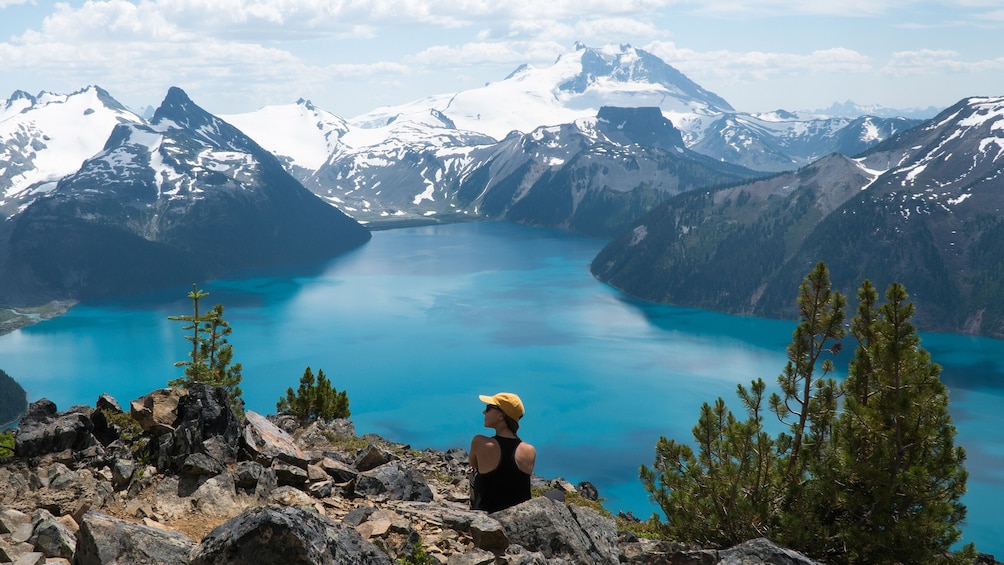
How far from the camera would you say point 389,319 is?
186625 mm

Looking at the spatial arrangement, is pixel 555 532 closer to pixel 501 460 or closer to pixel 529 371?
pixel 501 460

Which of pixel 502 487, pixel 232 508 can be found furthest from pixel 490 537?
pixel 232 508

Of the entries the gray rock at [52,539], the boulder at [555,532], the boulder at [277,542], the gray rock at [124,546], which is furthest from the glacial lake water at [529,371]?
the boulder at [277,542]

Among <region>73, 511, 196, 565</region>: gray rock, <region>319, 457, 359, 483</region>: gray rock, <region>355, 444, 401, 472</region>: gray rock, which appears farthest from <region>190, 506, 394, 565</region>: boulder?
<region>355, 444, 401, 472</region>: gray rock

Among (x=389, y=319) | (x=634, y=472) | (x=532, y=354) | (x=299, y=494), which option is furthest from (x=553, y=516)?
(x=389, y=319)

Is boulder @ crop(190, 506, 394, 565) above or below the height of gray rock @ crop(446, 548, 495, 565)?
above

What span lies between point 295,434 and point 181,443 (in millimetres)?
16655

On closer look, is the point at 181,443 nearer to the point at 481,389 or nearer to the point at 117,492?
the point at 117,492

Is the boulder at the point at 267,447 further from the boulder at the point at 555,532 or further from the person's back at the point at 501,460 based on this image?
the boulder at the point at 555,532

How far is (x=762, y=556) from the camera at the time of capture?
14266 millimetres

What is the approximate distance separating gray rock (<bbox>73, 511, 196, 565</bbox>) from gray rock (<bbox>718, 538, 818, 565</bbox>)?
8.83m

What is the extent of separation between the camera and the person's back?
14781 millimetres

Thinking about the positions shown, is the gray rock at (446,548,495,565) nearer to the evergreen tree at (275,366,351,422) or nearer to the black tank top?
the black tank top

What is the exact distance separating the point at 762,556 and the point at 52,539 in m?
11.5
